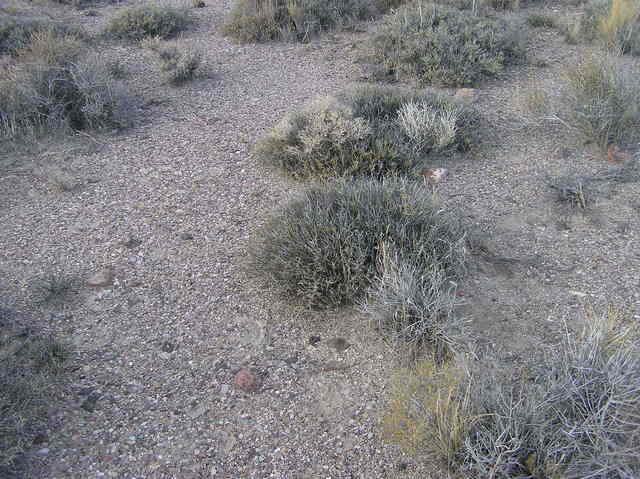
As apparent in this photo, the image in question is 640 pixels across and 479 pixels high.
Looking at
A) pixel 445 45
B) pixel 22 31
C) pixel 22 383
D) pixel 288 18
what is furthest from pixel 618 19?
pixel 22 31

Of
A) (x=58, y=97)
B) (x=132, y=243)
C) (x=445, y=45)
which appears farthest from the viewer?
(x=445, y=45)

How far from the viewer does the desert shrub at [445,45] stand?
285 inches

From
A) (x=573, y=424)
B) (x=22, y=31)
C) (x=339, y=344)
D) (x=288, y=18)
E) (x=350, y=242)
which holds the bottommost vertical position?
(x=339, y=344)

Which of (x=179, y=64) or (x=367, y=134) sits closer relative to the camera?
(x=367, y=134)

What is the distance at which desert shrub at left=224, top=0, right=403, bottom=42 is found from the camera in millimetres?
9023

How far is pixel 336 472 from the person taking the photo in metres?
3.02

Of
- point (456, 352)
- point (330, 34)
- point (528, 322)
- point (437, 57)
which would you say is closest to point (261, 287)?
point (456, 352)

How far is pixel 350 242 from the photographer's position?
3998 millimetres

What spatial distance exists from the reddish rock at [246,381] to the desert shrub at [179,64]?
17.3ft

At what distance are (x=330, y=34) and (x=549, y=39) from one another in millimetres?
3405

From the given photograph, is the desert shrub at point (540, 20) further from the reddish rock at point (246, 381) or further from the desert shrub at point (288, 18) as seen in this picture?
the reddish rock at point (246, 381)

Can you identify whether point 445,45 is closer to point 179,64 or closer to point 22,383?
point 179,64

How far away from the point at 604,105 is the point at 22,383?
18.5 feet

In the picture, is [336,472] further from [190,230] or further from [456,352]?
[190,230]
